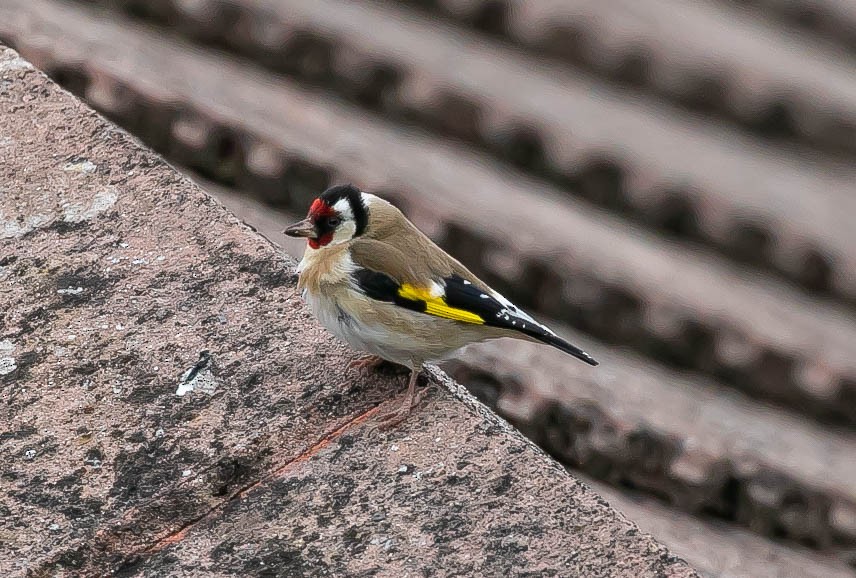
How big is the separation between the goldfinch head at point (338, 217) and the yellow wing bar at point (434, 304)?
209 mm

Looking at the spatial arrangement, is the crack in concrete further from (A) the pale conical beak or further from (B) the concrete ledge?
(A) the pale conical beak

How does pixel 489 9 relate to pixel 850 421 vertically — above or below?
above

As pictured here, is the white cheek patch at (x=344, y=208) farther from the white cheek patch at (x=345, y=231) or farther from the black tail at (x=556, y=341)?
the black tail at (x=556, y=341)

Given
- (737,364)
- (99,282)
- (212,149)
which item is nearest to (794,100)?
(737,364)

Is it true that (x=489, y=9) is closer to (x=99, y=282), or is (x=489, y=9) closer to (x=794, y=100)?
(x=794, y=100)

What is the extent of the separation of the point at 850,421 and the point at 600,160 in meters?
1.34

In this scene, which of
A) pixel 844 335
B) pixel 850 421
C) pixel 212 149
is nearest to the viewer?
pixel 212 149

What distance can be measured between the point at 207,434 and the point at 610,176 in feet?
9.87

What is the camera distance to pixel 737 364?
4621mm


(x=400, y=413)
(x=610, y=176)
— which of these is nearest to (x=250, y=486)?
(x=400, y=413)

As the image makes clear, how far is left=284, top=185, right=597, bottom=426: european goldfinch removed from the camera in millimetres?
2879

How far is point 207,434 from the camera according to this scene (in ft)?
8.39

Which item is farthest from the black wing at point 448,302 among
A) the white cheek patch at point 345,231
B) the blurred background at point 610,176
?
the blurred background at point 610,176

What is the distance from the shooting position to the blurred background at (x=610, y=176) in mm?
3797
